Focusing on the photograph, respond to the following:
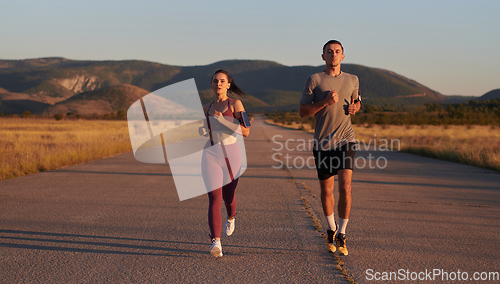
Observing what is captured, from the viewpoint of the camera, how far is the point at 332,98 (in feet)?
14.1

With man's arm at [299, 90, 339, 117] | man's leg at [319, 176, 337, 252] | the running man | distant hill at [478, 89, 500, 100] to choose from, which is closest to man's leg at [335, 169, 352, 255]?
the running man

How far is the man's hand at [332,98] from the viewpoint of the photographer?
14.1 ft

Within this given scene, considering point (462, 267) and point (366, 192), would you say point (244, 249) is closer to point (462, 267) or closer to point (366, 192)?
point (462, 267)

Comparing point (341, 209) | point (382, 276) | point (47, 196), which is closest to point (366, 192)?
point (341, 209)

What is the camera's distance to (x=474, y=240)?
5.28 m

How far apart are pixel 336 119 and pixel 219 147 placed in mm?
1255

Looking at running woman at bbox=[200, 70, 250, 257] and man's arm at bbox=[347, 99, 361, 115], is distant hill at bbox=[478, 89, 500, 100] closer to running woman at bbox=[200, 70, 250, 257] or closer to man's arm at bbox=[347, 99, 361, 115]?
man's arm at bbox=[347, 99, 361, 115]

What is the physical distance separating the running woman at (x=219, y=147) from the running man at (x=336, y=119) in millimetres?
750

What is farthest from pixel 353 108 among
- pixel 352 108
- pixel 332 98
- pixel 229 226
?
pixel 229 226

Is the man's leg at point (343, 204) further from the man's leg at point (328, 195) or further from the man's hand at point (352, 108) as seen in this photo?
the man's hand at point (352, 108)

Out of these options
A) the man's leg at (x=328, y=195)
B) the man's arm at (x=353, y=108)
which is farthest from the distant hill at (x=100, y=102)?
the man's arm at (x=353, y=108)

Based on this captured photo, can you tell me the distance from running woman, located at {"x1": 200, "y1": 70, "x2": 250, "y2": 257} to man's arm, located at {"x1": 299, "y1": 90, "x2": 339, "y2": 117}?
62 centimetres

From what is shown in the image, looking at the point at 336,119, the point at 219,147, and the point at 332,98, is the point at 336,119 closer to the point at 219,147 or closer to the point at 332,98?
the point at 332,98

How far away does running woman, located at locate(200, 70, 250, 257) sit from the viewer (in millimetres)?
4520
